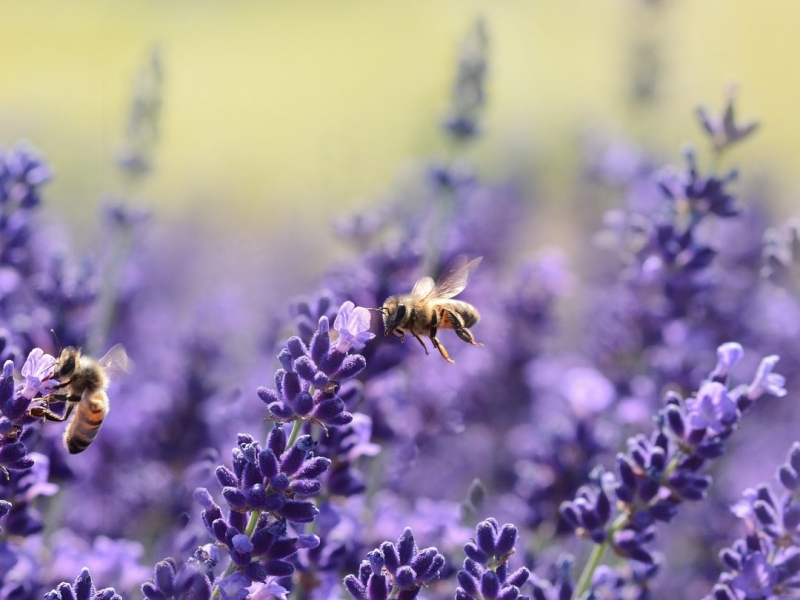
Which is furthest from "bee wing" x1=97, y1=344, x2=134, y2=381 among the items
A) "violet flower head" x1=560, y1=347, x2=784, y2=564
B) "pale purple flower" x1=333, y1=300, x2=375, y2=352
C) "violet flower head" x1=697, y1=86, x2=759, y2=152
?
"violet flower head" x1=697, y1=86, x2=759, y2=152

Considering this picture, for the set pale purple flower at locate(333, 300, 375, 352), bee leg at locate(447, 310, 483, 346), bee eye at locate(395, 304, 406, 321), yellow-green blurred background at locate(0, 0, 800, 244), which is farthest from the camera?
yellow-green blurred background at locate(0, 0, 800, 244)

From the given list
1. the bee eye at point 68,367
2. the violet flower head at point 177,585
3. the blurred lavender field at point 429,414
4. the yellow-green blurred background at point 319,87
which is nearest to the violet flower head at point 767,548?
the blurred lavender field at point 429,414

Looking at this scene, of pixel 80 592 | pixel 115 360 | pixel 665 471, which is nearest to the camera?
pixel 80 592

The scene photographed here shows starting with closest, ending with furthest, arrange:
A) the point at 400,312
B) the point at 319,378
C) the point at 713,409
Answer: the point at 319,378
the point at 713,409
the point at 400,312

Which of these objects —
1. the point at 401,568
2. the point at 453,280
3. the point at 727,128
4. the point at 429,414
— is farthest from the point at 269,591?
the point at 727,128

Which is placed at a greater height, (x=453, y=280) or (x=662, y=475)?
(x=453, y=280)

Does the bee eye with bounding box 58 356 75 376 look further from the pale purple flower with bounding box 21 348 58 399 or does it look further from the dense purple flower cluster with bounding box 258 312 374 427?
the dense purple flower cluster with bounding box 258 312 374 427

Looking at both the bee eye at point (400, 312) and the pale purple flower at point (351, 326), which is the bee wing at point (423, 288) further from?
the pale purple flower at point (351, 326)

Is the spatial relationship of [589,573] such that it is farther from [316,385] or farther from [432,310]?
[432,310]
